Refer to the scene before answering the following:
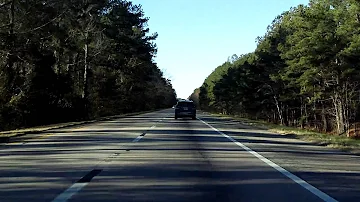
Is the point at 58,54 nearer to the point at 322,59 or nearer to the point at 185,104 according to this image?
the point at 185,104

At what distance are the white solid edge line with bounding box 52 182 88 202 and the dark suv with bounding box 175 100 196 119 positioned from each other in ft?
122

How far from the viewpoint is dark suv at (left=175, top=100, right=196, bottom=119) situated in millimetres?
47625

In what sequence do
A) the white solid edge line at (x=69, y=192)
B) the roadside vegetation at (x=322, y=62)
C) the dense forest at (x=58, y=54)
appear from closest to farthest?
the white solid edge line at (x=69, y=192), the dense forest at (x=58, y=54), the roadside vegetation at (x=322, y=62)

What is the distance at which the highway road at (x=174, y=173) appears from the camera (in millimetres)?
9320

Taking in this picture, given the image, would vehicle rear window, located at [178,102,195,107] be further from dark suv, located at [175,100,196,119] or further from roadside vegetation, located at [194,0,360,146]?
roadside vegetation, located at [194,0,360,146]

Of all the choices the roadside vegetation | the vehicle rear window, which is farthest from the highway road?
the vehicle rear window

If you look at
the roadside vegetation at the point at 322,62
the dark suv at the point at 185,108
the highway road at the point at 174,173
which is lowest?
the highway road at the point at 174,173

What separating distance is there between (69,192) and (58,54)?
45.9m

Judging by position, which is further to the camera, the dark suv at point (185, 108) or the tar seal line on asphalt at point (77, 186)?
the dark suv at point (185, 108)

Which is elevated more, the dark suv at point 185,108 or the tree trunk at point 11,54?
the tree trunk at point 11,54

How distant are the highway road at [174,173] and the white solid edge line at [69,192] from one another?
0.01m

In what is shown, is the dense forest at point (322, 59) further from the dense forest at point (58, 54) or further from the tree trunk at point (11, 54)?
the tree trunk at point (11, 54)

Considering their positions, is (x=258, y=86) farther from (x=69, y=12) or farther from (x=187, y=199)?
(x=187, y=199)

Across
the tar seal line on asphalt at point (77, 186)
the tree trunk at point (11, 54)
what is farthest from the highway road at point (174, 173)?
the tree trunk at point (11, 54)
